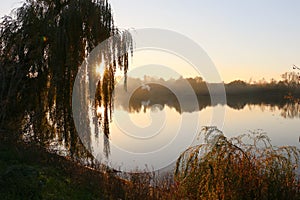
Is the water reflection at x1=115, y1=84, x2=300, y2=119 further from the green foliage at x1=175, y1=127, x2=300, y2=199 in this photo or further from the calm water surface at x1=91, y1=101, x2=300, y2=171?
the green foliage at x1=175, y1=127, x2=300, y2=199

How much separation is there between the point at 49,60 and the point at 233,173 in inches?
208

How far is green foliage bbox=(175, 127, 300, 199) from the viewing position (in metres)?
5.18

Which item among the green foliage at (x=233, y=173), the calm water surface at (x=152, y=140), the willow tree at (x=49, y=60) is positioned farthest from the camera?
the calm water surface at (x=152, y=140)

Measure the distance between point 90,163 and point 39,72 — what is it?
2.45 m

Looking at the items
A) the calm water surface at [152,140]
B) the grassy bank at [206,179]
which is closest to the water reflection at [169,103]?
the calm water surface at [152,140]

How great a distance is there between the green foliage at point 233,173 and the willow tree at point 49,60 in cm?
362

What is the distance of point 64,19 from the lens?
28.2 ft

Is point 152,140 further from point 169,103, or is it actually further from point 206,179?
point 169,103

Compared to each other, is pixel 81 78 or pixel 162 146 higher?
pixel 81 78

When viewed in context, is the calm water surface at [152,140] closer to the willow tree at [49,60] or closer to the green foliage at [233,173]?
the willow tree at [49,60]

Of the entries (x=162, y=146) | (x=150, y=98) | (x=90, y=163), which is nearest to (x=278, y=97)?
(x=150, y=98)

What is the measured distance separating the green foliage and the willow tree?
362 centimetres

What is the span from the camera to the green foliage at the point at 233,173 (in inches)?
204

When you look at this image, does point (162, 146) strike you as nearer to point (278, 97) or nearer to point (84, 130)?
point (84, 130)
